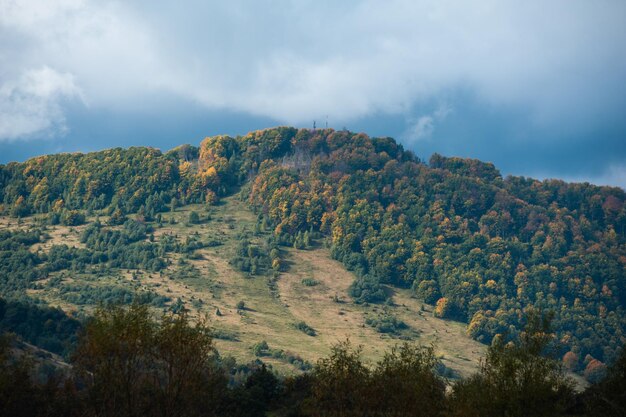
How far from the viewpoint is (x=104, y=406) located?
7538 centimetres

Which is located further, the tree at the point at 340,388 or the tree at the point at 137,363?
the tree at the point at 340,388

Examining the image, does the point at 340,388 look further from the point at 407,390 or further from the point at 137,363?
the point at 137,363

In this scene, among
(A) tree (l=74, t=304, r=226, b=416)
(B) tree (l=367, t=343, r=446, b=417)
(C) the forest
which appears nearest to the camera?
(C) the forest

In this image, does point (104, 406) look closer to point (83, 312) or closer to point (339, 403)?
point (339, 403)

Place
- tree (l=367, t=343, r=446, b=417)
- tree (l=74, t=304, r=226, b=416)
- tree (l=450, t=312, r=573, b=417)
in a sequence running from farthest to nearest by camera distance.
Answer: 1. tree (l=74, t=304, r=226, b=416)
2. tree (l=367, t=343, r=446, b=417)
3. tree (l=450, t=312, r=573, b=417)

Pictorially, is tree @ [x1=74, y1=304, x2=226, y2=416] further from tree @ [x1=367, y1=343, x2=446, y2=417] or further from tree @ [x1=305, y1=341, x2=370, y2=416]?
tree @ [x1=367, y1=343, x2=446, y2=417]

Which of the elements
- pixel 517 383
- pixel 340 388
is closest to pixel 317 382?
pixel 340 388

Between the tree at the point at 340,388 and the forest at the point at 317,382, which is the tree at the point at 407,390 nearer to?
the forest at the point at 317,382

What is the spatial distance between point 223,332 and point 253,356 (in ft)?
Result: 55.1

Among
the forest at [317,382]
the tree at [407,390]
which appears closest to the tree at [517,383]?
the forest at [317,382]

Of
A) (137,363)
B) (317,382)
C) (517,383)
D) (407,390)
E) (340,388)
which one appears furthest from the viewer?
(317,382)

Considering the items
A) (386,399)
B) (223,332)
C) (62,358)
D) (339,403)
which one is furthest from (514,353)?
(223,332)

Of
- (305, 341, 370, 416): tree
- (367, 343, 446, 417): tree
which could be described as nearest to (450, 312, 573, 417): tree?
(367, 343, 446, 417): tree

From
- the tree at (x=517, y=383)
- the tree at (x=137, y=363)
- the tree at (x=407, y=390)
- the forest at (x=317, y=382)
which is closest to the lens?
the tree at (x=517, y=383)
